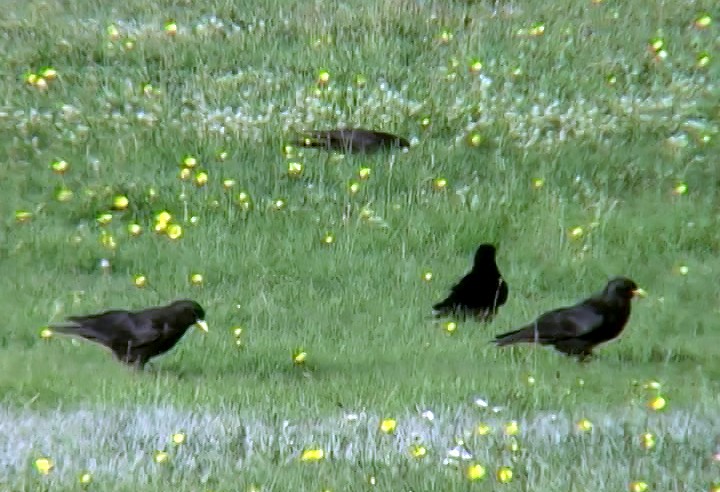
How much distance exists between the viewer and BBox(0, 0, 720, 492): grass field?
672 centimetres

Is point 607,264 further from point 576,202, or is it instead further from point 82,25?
point 82,25

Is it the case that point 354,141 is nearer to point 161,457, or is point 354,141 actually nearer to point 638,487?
point 161,457

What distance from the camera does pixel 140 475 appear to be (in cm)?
620

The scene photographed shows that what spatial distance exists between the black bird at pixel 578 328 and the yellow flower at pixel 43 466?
151 inches

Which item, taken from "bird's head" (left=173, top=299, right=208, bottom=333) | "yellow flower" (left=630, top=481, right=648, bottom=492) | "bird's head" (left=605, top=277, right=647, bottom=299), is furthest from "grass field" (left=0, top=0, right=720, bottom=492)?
"bird's head" (left=605, top=277, right=647, bottom=299)

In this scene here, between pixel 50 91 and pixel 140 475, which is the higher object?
pixel 140 475

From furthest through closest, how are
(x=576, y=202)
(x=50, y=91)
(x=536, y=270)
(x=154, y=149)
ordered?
(x=50, y=91)
(x=154, y=149)
(x=576, y=202)
(x=536, y=270)

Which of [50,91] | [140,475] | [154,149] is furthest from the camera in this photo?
[50,91]

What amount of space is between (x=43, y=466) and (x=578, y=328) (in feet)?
13.9

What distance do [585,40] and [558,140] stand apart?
3.12 m

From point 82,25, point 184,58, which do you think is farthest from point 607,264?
point 82,25

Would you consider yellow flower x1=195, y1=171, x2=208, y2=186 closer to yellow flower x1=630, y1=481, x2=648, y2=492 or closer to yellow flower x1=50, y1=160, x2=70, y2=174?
yellow flower x1=50, y1=160, x2=70, y2=174

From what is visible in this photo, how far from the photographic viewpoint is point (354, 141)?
44.1 feet

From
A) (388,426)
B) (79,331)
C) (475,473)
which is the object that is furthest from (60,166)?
(475,473)
